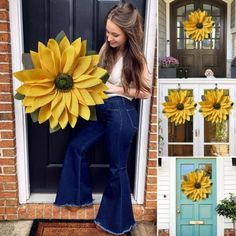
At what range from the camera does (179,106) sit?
4.66 ft

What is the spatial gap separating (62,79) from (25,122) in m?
0.72

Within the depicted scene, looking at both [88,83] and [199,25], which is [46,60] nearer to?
[88,83]

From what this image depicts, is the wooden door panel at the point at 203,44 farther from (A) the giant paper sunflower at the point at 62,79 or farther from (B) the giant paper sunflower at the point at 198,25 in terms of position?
(A) the giant paper sunflower at the point at 62,79

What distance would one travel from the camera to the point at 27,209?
2.62 meters

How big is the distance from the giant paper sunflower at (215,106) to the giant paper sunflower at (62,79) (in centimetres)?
68

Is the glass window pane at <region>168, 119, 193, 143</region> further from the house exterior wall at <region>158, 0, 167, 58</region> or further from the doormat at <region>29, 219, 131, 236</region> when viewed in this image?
the doormat at <region>29, 219, 131, 236</region>

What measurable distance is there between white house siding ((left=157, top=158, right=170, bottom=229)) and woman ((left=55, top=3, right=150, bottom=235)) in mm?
612

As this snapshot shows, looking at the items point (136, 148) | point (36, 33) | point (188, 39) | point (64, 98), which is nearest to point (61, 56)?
point (64, 98)

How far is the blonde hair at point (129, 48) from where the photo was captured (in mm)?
2072

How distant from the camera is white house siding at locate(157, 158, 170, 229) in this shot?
166 centimetres

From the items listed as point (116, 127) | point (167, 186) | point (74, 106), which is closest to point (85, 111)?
point (74, 106)

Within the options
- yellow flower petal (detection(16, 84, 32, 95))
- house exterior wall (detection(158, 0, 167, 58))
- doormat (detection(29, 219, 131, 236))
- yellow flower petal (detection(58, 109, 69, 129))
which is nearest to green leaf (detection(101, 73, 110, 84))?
yellow flower petal (detection(58, 109, 69, 129))

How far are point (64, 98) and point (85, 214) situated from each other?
96 centimetres

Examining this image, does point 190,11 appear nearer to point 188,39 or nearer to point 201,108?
point 188,39
